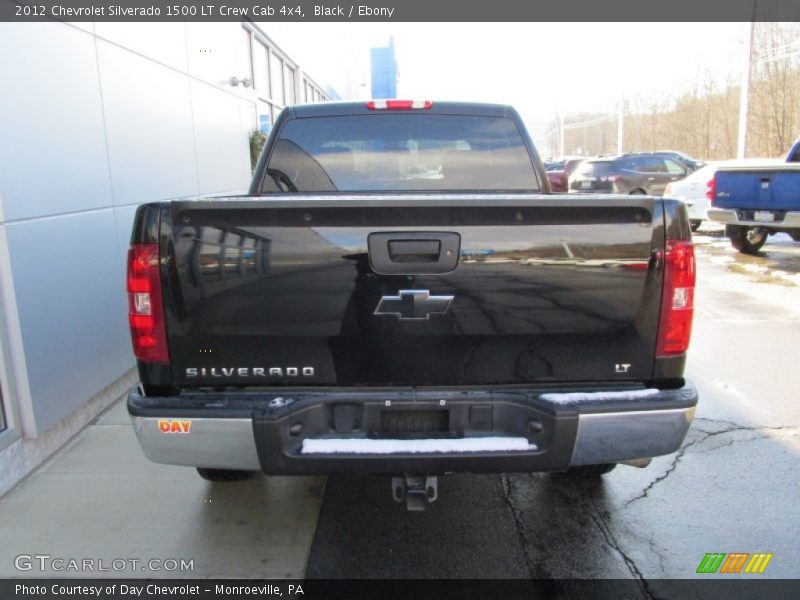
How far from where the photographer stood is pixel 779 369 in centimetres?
533

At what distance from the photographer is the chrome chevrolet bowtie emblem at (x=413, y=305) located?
2320 millimetres

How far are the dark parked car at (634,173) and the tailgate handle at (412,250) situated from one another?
16.9 metres

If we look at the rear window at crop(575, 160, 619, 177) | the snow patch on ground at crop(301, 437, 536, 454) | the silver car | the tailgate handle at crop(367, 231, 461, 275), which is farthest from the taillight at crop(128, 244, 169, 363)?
the rear window at crop(575, 160, 619, 177)

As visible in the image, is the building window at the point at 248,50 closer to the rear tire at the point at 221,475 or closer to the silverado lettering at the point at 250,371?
the rear tire at the point at 221,475

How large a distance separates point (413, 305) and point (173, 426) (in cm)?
102

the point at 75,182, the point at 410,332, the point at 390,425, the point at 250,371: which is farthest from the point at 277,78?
the point at 390,425

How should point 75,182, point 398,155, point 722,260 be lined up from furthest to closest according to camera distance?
point 722,260, point 75,182, point 398,155

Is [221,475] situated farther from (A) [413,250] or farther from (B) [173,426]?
(A) [413,250]

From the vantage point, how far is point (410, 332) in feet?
7.75

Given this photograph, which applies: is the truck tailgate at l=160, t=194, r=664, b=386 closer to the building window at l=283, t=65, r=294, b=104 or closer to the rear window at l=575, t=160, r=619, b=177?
the building window at l=283, t=65, r=294, b=104

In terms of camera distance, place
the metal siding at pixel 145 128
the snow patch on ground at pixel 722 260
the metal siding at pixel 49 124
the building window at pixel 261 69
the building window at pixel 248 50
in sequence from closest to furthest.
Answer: the metal siding at pixel 49 124 < the metal siding at pixel 145 128 < the snow patch on ground at pixel 722 260 < the building window at pixel 248 50 < the building window at pixel 261 69

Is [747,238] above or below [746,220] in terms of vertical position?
below

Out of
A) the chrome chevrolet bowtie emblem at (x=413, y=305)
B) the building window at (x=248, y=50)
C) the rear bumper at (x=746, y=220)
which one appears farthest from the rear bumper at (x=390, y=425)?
the building window at (x=248, y=50)

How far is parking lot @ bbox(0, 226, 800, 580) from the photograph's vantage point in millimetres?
2795
